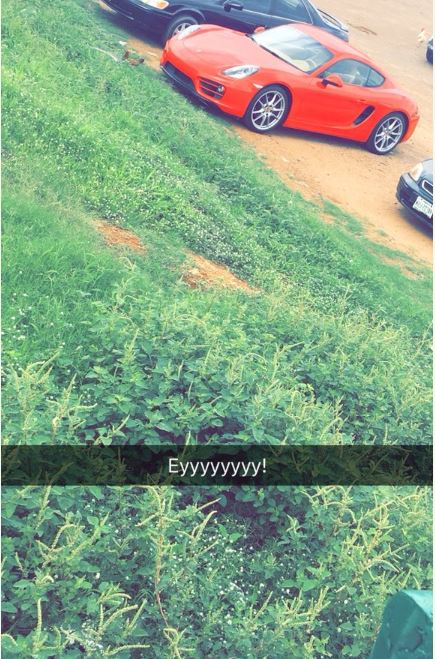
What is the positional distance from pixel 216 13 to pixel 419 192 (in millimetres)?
4544

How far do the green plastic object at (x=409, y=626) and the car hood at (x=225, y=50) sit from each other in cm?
977

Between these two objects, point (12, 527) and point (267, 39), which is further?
point (267, 39)

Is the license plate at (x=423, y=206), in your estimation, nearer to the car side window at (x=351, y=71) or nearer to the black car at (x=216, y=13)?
the car side window at (x=351, y=71)

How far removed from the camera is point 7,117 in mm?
6316

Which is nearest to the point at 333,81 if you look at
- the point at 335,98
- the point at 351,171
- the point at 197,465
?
the point at 335,98

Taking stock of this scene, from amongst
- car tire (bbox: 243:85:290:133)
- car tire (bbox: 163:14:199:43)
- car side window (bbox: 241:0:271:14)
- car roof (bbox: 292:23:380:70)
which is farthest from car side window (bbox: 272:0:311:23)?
car tire (bbox: 243:85:290:133)

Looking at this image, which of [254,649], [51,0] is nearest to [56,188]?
[254,649]

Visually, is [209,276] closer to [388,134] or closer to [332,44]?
[332,44]

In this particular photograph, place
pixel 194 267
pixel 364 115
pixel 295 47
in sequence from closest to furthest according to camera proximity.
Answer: pixel 194 267 → pixel 295 47 → pixel 364 115

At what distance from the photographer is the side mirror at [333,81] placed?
11.2m

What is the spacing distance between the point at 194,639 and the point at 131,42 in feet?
36.1

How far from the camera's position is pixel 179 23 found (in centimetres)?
1207

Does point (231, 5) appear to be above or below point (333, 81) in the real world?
above

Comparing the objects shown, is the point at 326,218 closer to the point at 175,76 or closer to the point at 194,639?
the point at 175,76
